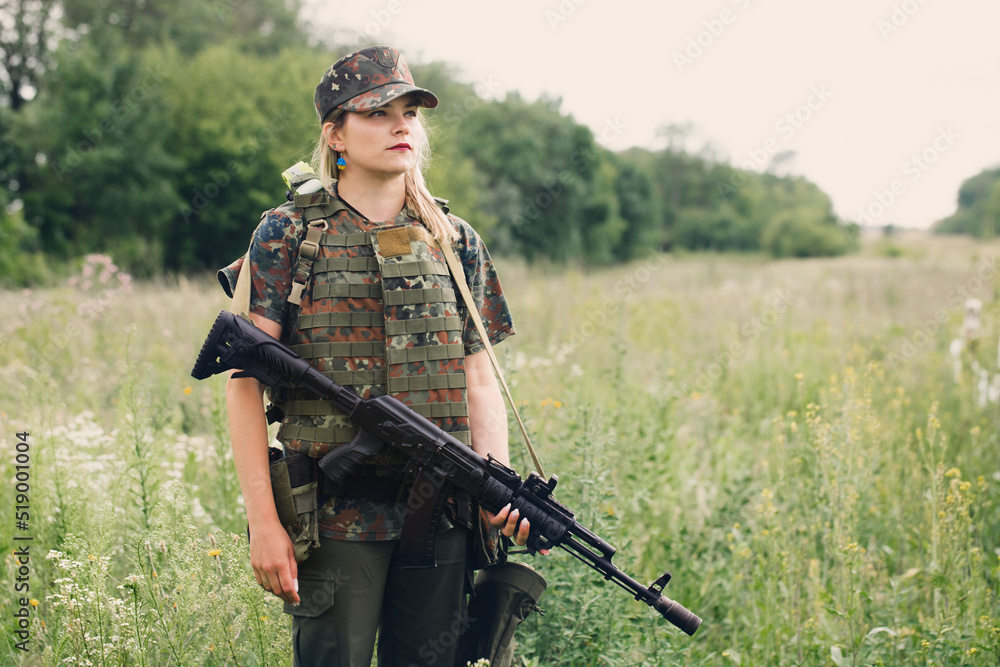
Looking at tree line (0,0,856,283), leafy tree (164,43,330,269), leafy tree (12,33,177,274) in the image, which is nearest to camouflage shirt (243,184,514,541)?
tree line (0,0,856,283)

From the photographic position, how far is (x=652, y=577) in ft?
10.8

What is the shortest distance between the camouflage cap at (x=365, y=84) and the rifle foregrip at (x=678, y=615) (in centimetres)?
157

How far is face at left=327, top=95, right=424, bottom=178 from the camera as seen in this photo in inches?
75.4

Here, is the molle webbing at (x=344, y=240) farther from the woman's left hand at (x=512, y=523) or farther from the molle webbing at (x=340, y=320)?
the woman's left hand at (x=512, y=523)

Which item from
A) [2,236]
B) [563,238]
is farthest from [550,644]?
[563,238]

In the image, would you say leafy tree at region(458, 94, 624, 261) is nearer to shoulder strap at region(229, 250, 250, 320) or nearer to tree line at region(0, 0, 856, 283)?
tree line at region(0, 0, 856, 283)

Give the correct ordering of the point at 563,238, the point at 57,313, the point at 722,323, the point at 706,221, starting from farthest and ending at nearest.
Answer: the point at 706,221, the point at 563,238, the point at 722,323, the point at 57,313

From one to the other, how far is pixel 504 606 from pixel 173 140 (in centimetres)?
2439

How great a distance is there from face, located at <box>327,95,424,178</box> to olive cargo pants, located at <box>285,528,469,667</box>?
1.06 m

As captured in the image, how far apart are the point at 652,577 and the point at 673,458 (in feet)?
4.27

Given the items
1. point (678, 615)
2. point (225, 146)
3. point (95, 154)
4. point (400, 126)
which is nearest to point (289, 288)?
point (400, 126)

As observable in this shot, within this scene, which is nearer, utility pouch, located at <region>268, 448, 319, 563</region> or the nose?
utility pouch, located at <region>268, 448, 319, 563</region>

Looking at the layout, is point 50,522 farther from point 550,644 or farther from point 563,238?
point 563,238

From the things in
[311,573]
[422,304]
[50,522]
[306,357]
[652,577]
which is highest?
[422,304]
